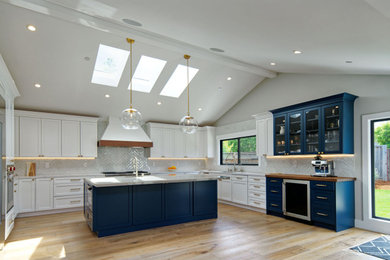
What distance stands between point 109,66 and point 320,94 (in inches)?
→ 188

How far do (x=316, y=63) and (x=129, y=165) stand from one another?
5.69 meters

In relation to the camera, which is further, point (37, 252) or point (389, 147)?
point (389, 147)

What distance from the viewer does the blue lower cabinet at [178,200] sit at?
496 cm

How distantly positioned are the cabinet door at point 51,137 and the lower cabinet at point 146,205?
86.1 inches

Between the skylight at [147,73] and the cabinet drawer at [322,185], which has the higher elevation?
the skylight at [147,73]

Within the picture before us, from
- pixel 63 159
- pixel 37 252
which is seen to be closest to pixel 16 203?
pixel 63 159

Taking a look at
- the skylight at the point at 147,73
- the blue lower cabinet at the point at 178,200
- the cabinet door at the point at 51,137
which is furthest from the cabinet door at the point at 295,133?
the cabinet door at the point at 51,137

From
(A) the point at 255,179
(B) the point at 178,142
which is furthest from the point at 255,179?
(B) the point at 178,142

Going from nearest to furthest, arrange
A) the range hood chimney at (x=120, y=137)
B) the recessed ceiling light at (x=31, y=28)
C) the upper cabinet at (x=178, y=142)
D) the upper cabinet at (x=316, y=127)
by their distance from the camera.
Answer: the recessed ceiling light at (x=31, y=28), the upper cabinet at (x=316, y=127), the range hood chimney at (x=120, y=137), the upper cabinet at (x=178, y=142)

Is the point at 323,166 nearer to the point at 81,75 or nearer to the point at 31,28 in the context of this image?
the point at 81,75

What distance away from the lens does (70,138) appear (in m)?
6.67

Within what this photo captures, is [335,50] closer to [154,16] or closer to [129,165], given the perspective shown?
[154,16]

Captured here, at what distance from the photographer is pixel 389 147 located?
179 inches

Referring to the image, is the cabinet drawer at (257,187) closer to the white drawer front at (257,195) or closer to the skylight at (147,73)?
the white drawer front at (257,195)
